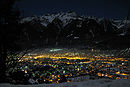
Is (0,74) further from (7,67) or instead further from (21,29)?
(21,29)

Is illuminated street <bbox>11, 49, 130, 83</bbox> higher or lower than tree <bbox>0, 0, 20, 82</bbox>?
lower

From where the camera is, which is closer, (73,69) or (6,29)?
(6,29)

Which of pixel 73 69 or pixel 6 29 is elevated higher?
pixel 6 29

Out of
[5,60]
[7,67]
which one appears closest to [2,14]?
[5,60]

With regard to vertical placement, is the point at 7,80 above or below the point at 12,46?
below

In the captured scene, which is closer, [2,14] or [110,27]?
[2,14]

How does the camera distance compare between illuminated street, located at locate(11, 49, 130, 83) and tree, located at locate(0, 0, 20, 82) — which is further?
illuminated street, located at locate(11, 49, 130, 83)

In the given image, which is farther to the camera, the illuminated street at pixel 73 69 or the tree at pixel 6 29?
the illuminated street at pixel 73 69

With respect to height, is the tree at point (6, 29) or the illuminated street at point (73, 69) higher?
the tree at point (6, 29)
